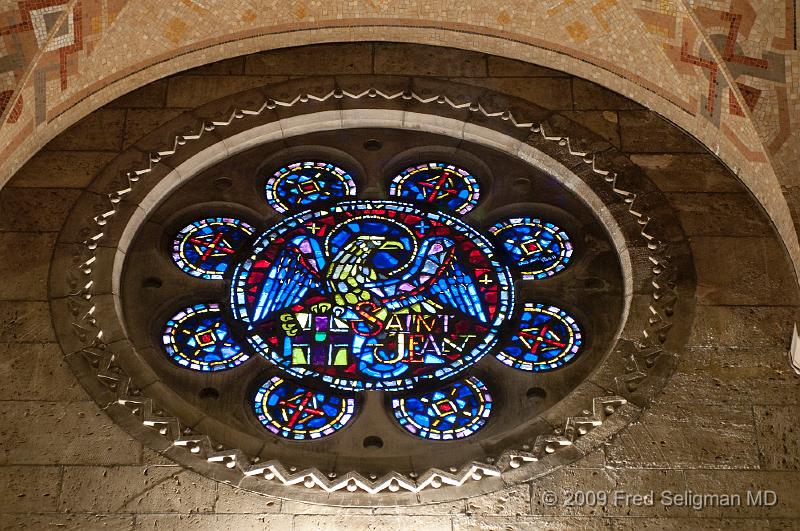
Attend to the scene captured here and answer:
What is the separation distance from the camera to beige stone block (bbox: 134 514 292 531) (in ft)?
36.2

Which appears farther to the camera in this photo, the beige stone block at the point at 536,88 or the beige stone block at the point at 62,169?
the beige stone block at the point at 536,88

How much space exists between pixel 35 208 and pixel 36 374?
188 cm

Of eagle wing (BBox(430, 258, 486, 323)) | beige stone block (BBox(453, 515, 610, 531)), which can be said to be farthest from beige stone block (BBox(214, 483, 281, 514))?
eagle wing (BBox(430, 258, 486, 323))

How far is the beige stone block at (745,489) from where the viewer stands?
1109 centimetres

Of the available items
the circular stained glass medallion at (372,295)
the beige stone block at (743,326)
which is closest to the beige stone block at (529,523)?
the circular stained glass medallion at (372,295)

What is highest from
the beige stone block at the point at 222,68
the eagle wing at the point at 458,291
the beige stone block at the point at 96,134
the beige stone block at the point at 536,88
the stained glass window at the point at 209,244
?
the beige stone block at the point at 222,68

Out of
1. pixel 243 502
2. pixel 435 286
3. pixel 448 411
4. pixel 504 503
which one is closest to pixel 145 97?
pixel 435 286

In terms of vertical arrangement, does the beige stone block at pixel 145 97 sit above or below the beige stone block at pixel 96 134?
above

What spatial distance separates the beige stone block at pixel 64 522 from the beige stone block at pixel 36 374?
1082mm

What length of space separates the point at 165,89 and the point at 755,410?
20.1ft

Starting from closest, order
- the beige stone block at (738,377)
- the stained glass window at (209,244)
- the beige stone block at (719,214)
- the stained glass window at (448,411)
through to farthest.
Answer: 1. the beige stone block at (738,377)
2. the stained glass window at (448,411)
3. the beige stone block at (719,214)
4. the stained glass window at (209,244)

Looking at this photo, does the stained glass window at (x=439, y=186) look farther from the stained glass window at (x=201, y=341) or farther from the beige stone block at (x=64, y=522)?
the beige stone block at (x=64, y=522)

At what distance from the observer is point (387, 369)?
1266 centimetres

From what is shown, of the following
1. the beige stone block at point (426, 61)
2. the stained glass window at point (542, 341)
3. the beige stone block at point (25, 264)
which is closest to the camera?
the beige stone block at point (25, 264)
